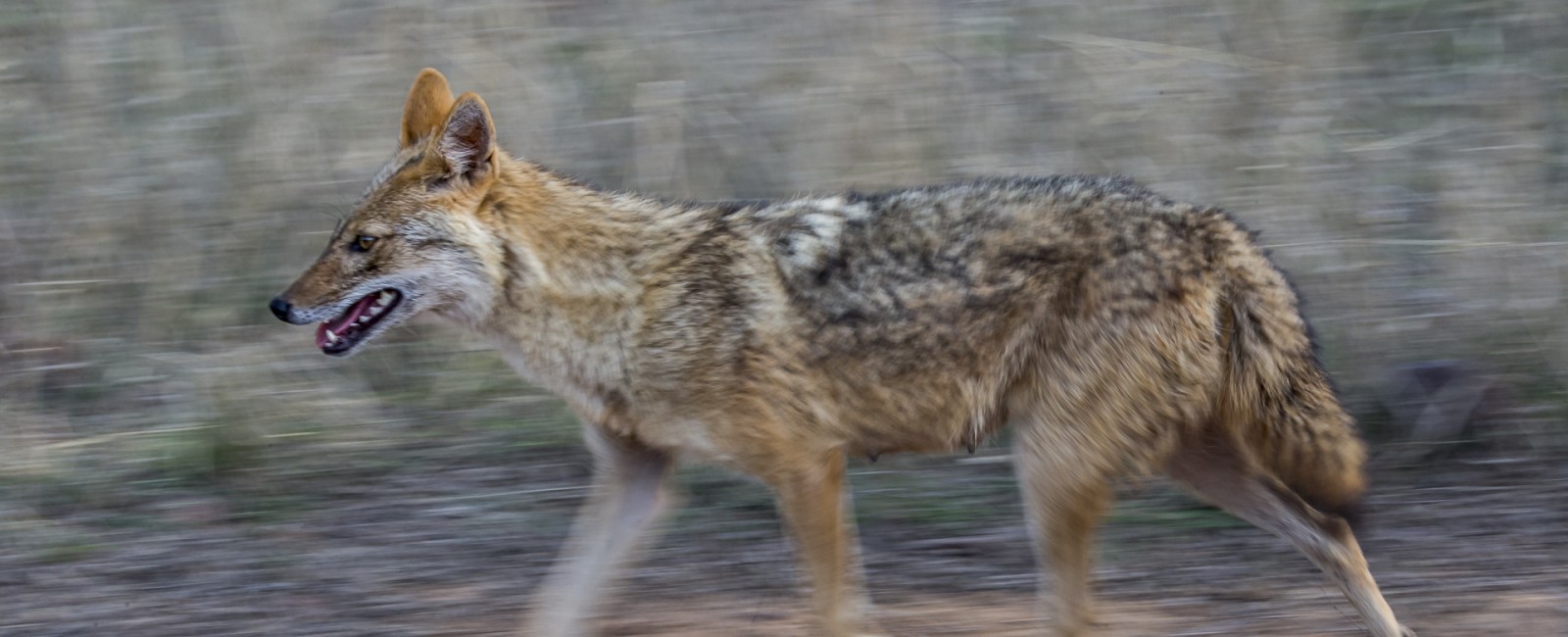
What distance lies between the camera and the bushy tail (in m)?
4.05

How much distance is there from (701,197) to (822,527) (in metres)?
3.14

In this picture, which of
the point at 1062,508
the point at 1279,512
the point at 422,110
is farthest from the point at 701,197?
the point at 1279,512

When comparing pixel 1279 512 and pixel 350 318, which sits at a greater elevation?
pixel 350 318

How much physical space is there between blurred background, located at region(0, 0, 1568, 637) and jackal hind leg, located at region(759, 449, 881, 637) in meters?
0.65

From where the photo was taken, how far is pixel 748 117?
709 centimetres

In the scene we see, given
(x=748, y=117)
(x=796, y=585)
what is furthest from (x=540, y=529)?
(x=748, y=117)

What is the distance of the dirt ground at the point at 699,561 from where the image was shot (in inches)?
191

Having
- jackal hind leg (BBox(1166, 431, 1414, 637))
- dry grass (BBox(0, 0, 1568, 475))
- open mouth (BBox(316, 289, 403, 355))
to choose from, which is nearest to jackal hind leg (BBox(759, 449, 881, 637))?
jackal hind leg (BBox(1166, 431, 1414, 637))

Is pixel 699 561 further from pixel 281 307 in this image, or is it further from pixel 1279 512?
pixel 1279 512

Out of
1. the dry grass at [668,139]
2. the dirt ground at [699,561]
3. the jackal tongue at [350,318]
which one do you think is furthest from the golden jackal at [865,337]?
the dry grass at [668,139]

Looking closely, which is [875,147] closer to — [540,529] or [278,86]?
[540,529]

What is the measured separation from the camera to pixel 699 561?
537cm

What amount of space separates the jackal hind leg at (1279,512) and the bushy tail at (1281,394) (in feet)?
0.34

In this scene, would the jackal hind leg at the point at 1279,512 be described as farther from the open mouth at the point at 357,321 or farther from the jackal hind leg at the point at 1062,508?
the open mouth at the point at 357,321
